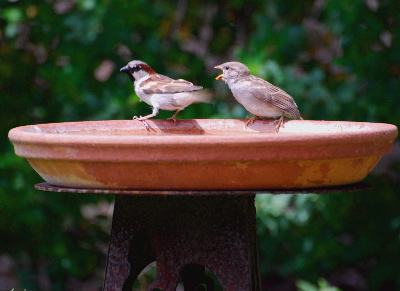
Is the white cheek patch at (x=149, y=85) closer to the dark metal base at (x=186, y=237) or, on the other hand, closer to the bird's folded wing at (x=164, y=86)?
the bird's folded wing at (x=164, y=86)

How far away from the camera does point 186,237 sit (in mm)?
2408

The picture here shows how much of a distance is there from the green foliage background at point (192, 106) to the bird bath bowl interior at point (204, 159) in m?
2.35

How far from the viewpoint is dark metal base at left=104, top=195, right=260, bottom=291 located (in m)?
2.36

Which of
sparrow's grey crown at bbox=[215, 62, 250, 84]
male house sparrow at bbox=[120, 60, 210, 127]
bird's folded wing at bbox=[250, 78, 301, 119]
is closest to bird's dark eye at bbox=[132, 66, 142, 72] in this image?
male house sparrow at bbox=[120, 60, 210, 127]

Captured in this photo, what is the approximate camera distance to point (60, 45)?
4.93 m

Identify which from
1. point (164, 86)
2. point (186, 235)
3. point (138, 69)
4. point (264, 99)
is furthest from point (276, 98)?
point (186, 235)

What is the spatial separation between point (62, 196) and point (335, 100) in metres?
1.96

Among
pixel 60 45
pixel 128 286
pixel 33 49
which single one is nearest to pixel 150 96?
pixel 128 286

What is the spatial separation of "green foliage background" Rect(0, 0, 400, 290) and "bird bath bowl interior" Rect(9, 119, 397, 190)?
2.35 m

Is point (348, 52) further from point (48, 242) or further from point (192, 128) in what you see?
point (48, 242)

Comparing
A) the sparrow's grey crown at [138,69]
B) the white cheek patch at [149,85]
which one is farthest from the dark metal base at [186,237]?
the sparrow's grey crown at [138,69]

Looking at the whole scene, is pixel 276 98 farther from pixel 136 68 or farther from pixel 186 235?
pixel 186 235

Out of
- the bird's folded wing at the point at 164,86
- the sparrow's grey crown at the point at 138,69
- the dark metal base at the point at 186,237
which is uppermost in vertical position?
the sparrow's grey crown at the point at 138,69

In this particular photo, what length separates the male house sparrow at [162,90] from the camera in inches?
130
